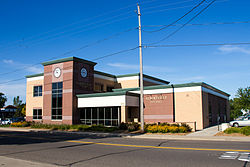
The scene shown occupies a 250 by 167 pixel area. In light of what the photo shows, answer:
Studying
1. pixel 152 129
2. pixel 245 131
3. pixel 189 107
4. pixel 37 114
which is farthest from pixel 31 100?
pixel 245 131

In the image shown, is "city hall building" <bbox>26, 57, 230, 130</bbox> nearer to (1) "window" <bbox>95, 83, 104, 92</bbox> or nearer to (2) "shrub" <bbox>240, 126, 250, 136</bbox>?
(1) "window" <bbox>95, 83, 104, 92</bbox>

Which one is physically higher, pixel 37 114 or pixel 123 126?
pixel 37 114

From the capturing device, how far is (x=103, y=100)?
105ft

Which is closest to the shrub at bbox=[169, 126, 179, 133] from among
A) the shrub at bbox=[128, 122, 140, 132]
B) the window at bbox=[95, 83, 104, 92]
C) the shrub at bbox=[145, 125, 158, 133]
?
the shrub at bbox=[145, 125, 158, 133]

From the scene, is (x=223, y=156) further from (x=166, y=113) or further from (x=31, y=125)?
(x=31, y=125)

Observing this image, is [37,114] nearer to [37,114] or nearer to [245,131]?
[37,114]

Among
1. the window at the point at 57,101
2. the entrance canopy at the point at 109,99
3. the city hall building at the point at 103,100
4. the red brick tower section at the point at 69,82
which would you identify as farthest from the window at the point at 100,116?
the window at the point at 57,101

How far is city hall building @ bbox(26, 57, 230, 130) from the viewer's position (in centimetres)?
2924

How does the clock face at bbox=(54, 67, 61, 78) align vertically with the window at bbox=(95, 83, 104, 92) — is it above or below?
above

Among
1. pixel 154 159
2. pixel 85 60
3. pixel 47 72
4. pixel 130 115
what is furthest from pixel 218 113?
pixel 154 159

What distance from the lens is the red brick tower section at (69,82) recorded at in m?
34.1

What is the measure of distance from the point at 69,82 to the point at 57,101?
3628mm

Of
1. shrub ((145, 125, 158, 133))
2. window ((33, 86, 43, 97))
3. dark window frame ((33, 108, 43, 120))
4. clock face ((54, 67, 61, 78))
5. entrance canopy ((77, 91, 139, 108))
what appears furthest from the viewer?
window ((33, 86, 43, 97))

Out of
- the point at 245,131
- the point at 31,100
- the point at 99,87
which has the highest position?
the point at 99,87
